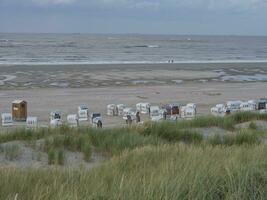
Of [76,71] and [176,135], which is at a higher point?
[76,71]

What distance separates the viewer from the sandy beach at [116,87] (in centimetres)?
2306

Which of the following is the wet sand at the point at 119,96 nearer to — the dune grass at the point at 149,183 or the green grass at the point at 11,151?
the green grass at the point at 11,151

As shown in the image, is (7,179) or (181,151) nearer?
(7,179)

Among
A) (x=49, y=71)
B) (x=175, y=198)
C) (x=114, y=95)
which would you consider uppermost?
(x=49, y=71)

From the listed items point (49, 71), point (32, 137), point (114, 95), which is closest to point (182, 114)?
point (114, 95)

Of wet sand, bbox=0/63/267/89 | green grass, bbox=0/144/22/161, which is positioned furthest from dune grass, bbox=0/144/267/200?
wet sand, bbox=0/63/267/89

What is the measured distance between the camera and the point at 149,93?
87.8ft

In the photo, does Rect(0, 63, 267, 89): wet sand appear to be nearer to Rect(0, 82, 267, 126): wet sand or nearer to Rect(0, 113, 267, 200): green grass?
Rect(0, 82, 267, 126): wet sand

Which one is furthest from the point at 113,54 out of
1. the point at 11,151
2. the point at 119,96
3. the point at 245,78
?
the point at 11,151

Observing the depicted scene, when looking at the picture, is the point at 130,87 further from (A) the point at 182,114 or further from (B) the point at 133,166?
(B) the point at 133,166

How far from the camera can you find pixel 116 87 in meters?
29.3

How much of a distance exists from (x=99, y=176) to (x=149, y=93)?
873 inches

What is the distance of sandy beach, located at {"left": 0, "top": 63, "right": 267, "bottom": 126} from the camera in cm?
2306

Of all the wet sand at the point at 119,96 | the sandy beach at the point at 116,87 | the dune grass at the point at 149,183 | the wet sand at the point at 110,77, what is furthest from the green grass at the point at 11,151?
the wet sand at the point at 110,77
